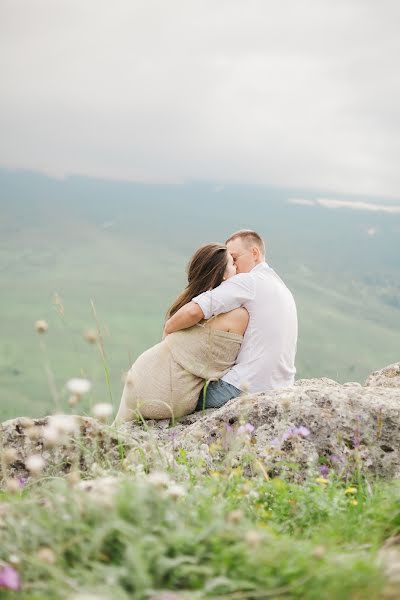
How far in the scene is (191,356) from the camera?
7.61 metres

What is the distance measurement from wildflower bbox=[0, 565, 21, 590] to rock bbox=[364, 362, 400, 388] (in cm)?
606

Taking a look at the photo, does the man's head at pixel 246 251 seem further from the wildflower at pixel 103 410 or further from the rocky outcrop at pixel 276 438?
the wildflower at pixel 103 410

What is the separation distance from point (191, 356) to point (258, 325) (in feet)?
2.93

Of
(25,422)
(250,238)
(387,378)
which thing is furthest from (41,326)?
(387,378)

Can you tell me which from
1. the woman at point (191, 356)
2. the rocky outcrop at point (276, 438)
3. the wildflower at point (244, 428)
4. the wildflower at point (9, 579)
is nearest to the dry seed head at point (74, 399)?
the wildflower at point (9, 579)

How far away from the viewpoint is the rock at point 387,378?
798cm

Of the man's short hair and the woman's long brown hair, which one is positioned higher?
the man's short hair

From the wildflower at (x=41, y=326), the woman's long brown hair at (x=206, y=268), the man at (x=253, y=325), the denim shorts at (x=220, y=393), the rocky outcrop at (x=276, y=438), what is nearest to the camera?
the wildflower at (x=41, y=326)

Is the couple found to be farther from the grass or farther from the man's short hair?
the grass

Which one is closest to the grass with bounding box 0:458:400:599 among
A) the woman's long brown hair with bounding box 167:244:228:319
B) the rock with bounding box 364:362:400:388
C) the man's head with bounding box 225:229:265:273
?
Answer: the woman's long brown hair with bounding box 167:244:228:319

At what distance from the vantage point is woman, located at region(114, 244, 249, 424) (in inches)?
299

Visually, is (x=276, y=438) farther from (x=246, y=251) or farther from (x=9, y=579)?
(x=246, y=251)

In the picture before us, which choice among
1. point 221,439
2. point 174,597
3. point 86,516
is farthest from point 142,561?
point 221,439

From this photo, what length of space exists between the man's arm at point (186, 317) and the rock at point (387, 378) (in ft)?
8.27
